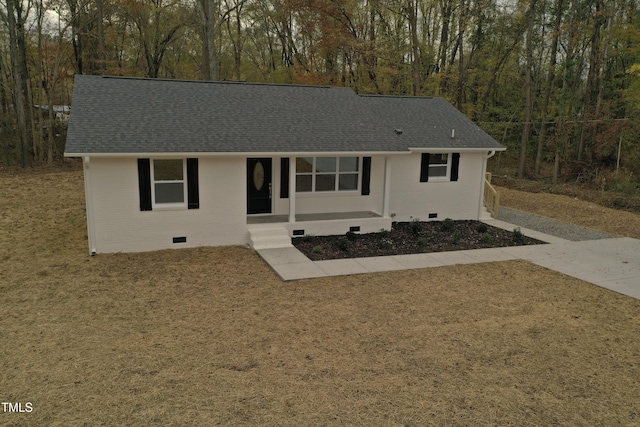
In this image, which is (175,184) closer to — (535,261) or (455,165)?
(455,165)

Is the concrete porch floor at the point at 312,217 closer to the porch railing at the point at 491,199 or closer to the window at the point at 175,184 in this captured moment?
the window at the point at 175,184

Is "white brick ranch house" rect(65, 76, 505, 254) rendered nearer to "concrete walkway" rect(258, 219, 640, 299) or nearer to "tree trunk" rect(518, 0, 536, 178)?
"concrete walkway" rect(258, 219, 640, 299)

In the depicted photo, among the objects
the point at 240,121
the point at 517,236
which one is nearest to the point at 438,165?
the point at 517,236

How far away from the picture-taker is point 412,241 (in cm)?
1268

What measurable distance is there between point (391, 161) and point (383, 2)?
48.0ft

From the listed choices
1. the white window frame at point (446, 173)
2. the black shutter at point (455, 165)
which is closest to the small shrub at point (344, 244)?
the white window frame at point (446, 173)

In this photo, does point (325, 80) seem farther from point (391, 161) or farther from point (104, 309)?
point (104, 309)

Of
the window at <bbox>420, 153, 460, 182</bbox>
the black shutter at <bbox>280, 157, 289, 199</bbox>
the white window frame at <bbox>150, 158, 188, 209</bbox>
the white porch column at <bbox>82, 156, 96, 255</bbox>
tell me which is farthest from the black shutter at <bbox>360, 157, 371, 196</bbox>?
the white porch column at <bbox>82, 156, 96, 255</bbox>

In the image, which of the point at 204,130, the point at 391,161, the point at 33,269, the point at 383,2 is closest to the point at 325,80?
the point at 383,2

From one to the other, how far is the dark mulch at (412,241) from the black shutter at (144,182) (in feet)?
12.8

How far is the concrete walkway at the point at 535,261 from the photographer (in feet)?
32.4

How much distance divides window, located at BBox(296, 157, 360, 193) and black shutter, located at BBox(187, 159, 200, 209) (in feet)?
11.1

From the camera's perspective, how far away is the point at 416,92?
78.0 feet

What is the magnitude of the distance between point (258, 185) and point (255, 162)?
688 mm
